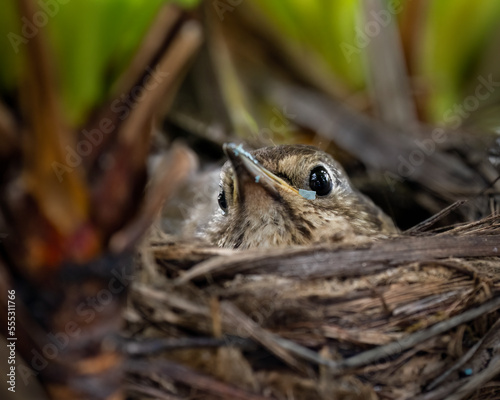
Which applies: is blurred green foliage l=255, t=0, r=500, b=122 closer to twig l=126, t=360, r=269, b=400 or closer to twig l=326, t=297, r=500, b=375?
twig l=326, t=297, r=500, b=375

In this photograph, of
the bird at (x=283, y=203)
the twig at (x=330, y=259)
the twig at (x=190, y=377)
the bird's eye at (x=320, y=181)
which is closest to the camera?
the twig at (x=190, y=377)

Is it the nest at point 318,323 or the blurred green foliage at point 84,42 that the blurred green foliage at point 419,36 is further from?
the nest at point 318,323

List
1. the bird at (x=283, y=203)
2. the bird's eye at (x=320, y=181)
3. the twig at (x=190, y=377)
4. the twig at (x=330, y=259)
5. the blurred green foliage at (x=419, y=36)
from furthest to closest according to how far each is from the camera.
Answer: the blurred green foliage at (x=419, y=36), the bird's eye at (x=320, y=181), the bird at (x=283, y=203), the twig at (x=330, y=259), the twig at (x=190, y=377)

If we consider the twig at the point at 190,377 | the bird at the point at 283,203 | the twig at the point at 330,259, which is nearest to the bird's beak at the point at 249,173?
the bird at the point at 283,203

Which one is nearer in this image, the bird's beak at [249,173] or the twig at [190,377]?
the twig at [190,377]

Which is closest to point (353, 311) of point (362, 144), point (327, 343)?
point (327, 343)

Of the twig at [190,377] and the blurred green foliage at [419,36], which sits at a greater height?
the blurred green foliage at [419,36]

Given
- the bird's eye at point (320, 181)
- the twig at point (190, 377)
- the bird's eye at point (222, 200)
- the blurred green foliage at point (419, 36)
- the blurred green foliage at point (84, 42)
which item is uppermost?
the blurred green foliage at point (419, 36)
